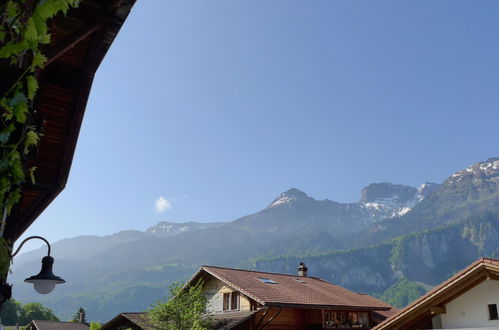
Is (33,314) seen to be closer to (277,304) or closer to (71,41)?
(277,304)

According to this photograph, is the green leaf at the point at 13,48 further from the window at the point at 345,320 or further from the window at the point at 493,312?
the window at the point at 345,320

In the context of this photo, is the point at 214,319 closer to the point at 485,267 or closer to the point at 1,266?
the point at 485,267

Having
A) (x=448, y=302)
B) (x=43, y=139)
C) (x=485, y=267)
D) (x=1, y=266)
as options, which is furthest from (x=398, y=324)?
(x=1, y=266)

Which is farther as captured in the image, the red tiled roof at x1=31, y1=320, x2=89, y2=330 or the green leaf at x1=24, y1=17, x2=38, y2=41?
the red tiled roof at x1=31, y1=320, x2=89, y2=330

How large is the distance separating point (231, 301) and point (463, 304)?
1650 cm

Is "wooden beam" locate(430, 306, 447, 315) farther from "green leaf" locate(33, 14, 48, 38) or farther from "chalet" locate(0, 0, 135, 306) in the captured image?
"green leaf" locate(33, 14, 48, 38)

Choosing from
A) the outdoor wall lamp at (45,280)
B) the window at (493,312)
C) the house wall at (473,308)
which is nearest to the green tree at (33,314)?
the outdoor wall lamp at (45,280)

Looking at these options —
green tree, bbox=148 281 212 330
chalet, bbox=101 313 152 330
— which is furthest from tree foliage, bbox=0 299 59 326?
green tree, bbox=148 281 212 330

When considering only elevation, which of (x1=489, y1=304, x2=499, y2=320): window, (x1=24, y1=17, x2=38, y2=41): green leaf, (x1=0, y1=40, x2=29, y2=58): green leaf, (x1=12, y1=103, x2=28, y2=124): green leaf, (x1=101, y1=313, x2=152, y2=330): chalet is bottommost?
(x1=101, y1=313, x2=152, y2=330): chalet

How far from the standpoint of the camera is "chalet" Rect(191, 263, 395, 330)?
21391 mm

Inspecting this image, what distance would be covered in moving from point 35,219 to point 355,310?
68.0 ft

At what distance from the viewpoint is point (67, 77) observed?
533cm

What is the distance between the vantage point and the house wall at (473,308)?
906cm

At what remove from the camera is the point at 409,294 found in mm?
195125
